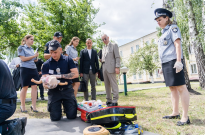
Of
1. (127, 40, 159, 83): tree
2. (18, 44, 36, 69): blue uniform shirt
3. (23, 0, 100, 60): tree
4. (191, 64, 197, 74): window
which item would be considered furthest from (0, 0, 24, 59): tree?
(191, 64, 197, 74): window

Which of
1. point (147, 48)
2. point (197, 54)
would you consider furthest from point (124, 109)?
point (147, 48)

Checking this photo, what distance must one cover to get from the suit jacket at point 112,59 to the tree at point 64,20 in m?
8.26

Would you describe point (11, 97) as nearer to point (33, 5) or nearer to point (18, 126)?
point (18, 126)

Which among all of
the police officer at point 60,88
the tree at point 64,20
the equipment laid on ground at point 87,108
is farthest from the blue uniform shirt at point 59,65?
the tree at point 64,20

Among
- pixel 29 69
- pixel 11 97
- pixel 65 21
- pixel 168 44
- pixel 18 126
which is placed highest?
pixel 65 21

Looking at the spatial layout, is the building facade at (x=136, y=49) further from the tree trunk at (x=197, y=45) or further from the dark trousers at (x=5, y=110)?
the dark trousers at (x=5, y=110)

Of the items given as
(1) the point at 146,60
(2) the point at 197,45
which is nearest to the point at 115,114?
(2) the point at 197,45

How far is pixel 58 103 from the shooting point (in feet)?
11.9

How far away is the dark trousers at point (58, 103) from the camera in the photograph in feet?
11.7

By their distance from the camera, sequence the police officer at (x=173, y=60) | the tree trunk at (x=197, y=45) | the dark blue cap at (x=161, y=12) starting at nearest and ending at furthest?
the police officer at (x=173, y=60)
the dark blue cap at (x=161, y=12)
the tree trunk at (x=197, y=45)

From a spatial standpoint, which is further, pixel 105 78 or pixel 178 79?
pixel 105 78

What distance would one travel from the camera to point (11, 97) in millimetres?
2010

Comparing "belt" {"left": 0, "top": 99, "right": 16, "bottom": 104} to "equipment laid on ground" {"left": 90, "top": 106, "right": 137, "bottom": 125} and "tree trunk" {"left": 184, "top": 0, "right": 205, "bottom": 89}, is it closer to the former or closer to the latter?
"equipment laid on ground" {"left": 90, "top": 106, "right": 137, "bottom": 125}

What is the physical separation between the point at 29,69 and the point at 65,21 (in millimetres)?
9860
